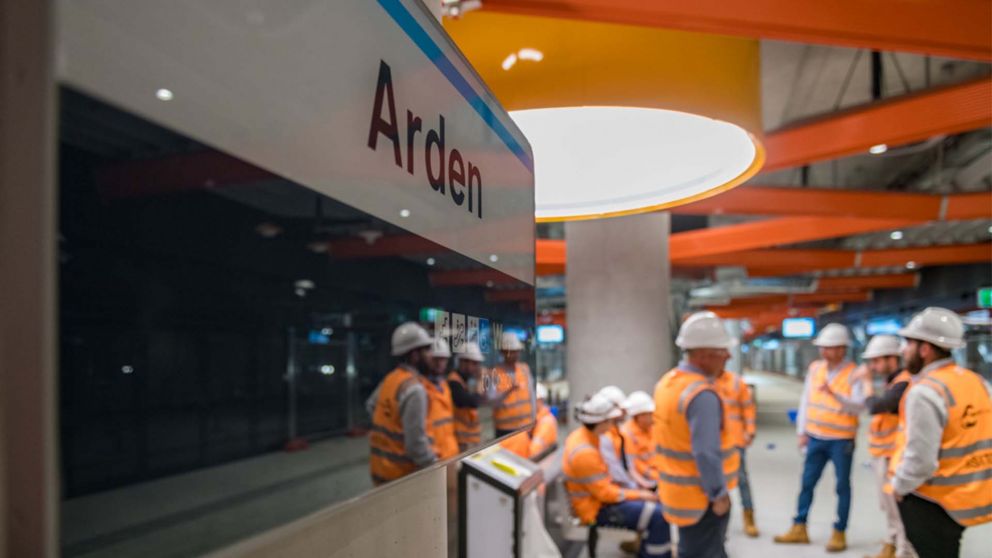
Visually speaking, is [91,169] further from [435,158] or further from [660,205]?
[660,205]

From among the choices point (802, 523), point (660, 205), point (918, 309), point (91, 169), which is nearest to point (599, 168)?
point (660, 205)

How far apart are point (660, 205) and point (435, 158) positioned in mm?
1483

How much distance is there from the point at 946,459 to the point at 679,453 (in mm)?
1383

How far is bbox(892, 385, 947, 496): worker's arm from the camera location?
3.80m

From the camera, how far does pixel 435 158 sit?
1.04 m

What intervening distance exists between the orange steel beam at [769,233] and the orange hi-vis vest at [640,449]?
3.56 metres

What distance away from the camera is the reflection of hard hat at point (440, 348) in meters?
1.04

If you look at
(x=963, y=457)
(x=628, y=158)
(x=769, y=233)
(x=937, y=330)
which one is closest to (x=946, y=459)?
(x=963, y=457)

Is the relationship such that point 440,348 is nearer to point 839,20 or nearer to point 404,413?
point 404,413

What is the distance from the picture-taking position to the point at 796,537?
6.10 m

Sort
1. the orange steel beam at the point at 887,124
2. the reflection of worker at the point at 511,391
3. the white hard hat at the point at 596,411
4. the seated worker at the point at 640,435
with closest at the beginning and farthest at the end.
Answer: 1. the reflection of worker at the point at 511,391
2. the orange steel beam at the point at 887,124
3. the white hard hat at the point at 596,411
4. the seated worker at the point at 640,435

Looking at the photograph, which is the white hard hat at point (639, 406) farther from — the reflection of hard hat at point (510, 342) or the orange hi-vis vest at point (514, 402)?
the reflection of hard hat at point (510, 342)

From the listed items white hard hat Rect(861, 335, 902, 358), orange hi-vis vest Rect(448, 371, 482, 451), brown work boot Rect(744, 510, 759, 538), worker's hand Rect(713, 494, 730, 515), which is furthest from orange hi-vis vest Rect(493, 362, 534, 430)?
white hard hat Rect(861, 335, 902, 358)

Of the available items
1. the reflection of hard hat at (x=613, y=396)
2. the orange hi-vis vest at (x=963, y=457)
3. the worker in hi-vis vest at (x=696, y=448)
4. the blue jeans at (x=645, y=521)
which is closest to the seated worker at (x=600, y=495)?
the blue jeans at (x=645, y=521)
